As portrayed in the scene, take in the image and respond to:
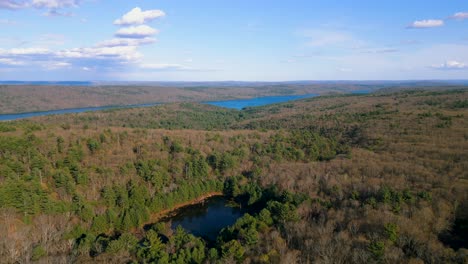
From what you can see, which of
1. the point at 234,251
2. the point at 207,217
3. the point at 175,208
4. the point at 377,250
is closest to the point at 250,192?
the point at 207,217

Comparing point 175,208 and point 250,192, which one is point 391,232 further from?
point 175,208

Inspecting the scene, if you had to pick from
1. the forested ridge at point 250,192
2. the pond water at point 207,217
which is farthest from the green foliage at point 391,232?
the pond water at point 207,217

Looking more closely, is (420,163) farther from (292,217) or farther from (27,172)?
(27,172)

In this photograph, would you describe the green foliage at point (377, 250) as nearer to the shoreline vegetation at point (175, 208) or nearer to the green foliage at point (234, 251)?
the green foliage at point (234, 251)

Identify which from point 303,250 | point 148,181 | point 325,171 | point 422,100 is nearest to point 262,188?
point 325,171

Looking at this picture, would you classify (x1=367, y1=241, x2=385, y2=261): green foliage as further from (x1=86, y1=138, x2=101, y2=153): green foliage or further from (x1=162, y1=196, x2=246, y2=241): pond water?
(x1=86, y1=138, x2=101, y2=153): green foliage

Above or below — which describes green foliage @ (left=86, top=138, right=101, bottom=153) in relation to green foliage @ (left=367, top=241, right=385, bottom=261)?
Result: above

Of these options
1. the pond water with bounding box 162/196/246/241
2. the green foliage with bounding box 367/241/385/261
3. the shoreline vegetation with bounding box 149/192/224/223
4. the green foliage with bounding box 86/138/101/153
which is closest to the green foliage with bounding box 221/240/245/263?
the pond water with bounding box 162/196/246/241
